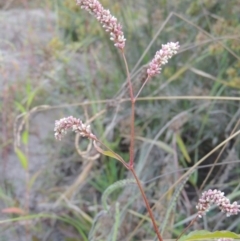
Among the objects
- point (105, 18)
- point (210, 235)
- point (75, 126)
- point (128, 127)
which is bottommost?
point (128, 127)

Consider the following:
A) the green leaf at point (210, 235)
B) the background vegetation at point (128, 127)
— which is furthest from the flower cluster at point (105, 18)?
the background vegetation at point (128, 127)

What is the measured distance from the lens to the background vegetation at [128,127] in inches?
57.7

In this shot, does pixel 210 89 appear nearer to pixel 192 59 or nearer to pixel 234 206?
pixel 192 59

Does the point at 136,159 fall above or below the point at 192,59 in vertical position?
below

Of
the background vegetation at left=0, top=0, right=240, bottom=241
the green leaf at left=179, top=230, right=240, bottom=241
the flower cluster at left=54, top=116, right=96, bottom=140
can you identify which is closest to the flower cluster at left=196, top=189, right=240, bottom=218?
the green leaf at left=179, top=230, right=240, bottom=241

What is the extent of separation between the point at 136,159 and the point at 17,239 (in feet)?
1.34

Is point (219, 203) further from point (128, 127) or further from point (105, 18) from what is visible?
point (128, 127)

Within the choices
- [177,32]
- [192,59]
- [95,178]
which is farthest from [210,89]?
[95,178]

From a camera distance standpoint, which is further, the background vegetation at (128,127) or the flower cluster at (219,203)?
the background vegetation at (128,127)

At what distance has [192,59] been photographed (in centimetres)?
172

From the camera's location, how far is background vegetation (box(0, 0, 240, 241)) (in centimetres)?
147

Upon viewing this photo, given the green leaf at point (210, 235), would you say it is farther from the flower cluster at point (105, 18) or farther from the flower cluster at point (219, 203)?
the flower cluster at point (105, 18)

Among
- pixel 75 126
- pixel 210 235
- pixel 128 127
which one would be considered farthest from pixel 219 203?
pixel 128 127

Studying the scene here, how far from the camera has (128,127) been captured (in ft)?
5.52
